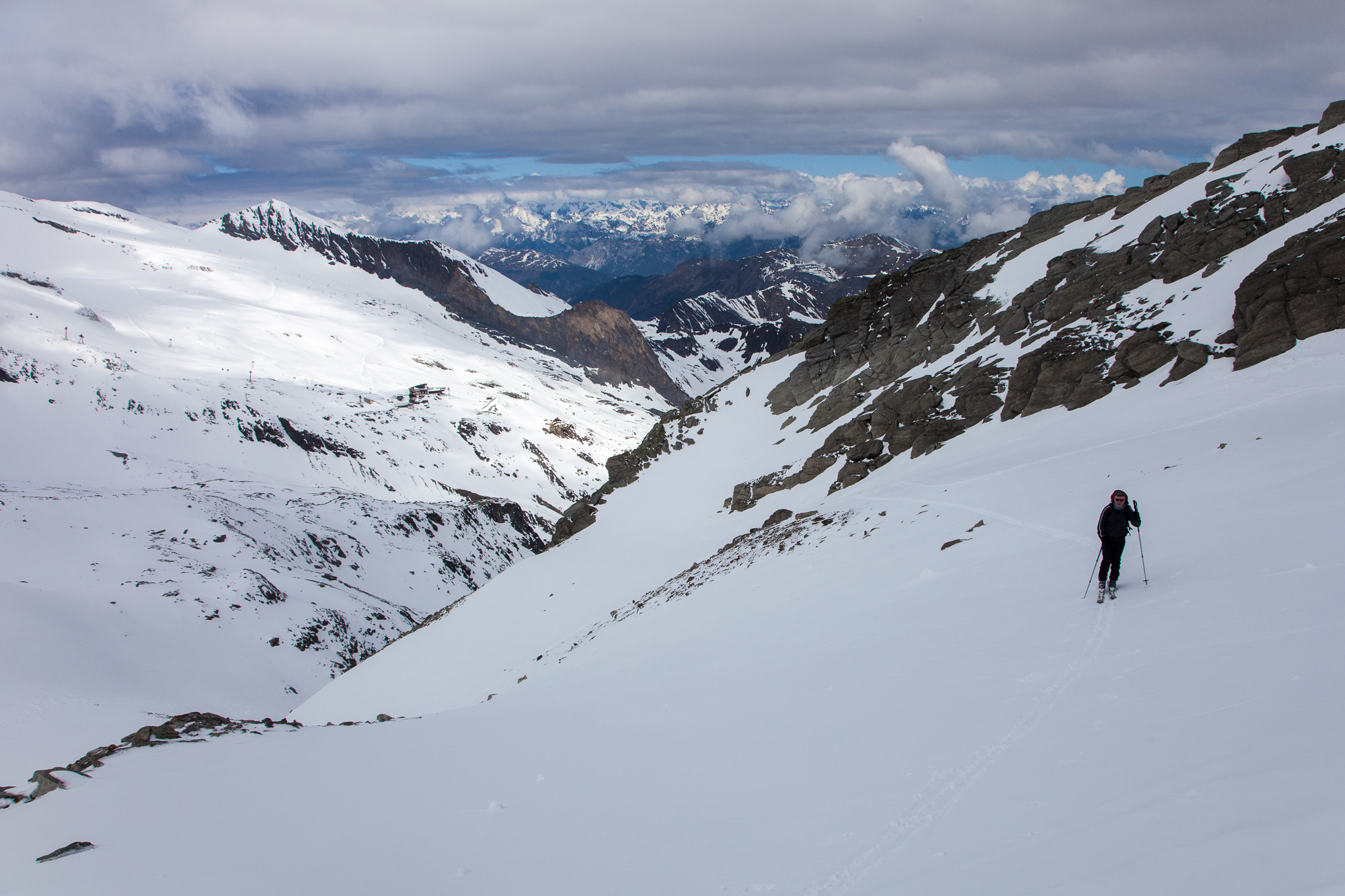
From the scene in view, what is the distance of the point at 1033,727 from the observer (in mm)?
7594

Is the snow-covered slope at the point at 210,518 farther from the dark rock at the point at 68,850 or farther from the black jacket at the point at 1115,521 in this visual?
the black jacket at the point at 1115,521

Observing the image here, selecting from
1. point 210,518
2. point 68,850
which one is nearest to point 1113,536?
point 68,850

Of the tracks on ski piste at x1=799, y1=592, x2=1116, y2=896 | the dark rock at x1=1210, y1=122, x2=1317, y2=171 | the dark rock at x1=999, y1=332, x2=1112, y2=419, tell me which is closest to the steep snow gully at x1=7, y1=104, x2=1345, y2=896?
the tracks on ski piste at x1=799, y1=592, x2=1116, y2=896

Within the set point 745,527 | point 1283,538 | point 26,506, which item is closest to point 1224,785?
point 1283,538

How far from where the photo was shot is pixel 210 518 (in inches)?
2776

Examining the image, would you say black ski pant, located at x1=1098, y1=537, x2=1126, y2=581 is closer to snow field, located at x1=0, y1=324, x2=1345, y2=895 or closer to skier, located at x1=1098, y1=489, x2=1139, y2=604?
skier, located at x1=1098, y1=489, x2=1139, y2=604

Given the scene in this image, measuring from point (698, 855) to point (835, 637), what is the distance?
7743mm

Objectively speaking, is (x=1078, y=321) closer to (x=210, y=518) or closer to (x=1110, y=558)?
(x=1110, y=558)

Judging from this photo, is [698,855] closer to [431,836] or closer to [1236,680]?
[431,836]

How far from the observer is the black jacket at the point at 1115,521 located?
1120cm

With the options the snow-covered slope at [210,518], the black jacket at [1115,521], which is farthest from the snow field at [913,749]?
the snow-covered slope at [210,518]

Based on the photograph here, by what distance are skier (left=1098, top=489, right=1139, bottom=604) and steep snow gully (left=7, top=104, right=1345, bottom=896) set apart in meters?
0.30

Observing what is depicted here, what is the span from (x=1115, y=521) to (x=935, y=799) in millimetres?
6810

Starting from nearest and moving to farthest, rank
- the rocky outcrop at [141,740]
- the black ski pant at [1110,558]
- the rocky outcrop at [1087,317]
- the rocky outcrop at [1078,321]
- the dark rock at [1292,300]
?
the rocky outcrop at [141,740]
the black ski pant at [1110,558]
the dark rock at [1292,300]
the rocky outcrop at [1078,321]
the rocky outcrop at [1087,317]
